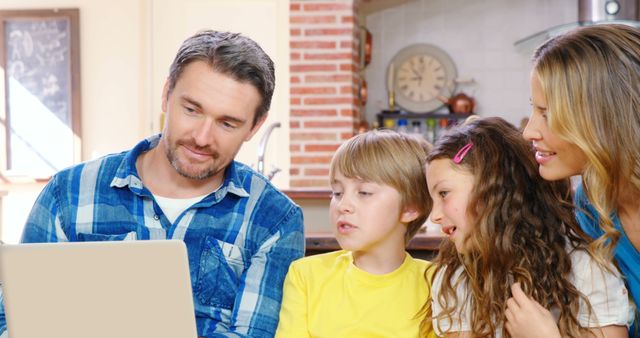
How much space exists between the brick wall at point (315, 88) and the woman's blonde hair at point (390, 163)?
11.3 feet

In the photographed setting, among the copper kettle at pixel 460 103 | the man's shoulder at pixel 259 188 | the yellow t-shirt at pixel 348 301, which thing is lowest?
the yellow t-shirt at pixel 348 301

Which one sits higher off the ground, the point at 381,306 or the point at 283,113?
the point at 283,113

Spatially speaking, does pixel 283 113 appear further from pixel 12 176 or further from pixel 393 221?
pixel 393 221

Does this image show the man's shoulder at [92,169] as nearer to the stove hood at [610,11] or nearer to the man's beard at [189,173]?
the man's beard at [189,173]

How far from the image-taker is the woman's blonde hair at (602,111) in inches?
56.3

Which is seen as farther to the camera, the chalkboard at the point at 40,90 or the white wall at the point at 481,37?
the white wall at the point at 481,37

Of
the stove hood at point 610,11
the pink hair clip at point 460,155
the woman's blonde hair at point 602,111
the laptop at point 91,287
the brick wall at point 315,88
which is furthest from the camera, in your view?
the brick wall at point 315,88

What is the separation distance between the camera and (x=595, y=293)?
1.49 m

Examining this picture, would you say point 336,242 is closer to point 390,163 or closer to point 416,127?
point 390,163

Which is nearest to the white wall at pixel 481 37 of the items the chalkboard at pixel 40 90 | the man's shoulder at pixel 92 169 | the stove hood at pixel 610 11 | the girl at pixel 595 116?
the stove hood at pixel 610 11

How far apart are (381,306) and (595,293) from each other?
15.6 inches

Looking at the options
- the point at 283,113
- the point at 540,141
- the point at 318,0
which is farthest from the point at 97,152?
the point at 540,141

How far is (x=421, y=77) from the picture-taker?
655cm

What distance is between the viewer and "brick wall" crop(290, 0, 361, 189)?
521 centimetres
